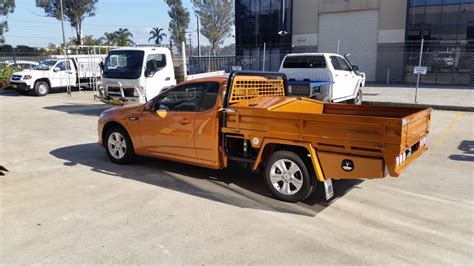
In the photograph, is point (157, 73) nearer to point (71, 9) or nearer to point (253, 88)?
point (253, 88)

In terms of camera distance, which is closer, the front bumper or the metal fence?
the front bumper

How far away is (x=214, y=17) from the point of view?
6412 centimetres

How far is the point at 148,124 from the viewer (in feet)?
21.9

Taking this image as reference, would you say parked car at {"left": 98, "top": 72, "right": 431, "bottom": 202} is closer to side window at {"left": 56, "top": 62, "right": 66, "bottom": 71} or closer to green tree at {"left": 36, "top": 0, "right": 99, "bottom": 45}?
side window at {"left": 56, "top": 62, "right": 66, "bottom": 71}

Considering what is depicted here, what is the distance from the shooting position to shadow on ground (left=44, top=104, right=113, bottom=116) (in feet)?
48.1

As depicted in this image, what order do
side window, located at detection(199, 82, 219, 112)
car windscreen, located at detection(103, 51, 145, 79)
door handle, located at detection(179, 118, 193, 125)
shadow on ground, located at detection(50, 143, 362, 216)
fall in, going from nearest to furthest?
shadow on ground, located at detection(50, 143, 362, 216) → side window, located at detection(199, 82, 219, 112) → door handle, located at detection(179, 118, 193, 125) → car windscreen, located at detection(103, 51, 145, 79)

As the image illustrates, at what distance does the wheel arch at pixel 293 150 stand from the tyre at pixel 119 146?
2.63m

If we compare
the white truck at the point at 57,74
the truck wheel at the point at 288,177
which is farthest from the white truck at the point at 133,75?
the white truck at the point at 57,74

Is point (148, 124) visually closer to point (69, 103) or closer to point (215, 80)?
point (215, 80)

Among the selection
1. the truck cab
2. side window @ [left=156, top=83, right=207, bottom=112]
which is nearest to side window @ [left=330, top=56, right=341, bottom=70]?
the truck cab

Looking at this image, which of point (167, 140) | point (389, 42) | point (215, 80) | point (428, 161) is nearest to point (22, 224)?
point (167, 140)

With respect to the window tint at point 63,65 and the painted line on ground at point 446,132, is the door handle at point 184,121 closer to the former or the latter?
the painted line on ground at point 446,132

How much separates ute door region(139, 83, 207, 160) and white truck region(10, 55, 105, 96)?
Result: 15818 mm

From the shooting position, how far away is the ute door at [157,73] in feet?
42.5
